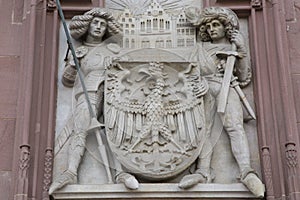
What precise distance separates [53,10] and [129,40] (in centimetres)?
89

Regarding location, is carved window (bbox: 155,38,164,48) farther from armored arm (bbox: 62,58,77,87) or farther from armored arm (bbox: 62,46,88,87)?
armored arm (bbox: 62,58,77,87)

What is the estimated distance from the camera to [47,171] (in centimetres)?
831

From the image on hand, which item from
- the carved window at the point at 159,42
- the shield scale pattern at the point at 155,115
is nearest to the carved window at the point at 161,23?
the carved window at the point at 159,42

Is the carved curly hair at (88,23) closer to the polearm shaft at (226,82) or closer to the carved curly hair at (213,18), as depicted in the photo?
the carved curly hair at (213,18)

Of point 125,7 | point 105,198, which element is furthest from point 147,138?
point 125,7

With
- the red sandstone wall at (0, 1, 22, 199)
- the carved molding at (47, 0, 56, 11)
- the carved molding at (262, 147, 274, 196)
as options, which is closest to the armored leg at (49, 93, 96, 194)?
the red sandstone wall at (0, 1, 22, 199)

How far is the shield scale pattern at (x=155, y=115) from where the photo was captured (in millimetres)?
8289

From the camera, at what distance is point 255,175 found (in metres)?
8.20

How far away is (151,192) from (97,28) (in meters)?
1.99

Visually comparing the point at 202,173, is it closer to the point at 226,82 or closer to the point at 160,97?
the point at 160,97

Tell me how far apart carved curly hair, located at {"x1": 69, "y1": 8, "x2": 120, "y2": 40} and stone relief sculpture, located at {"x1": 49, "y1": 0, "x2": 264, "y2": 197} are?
0.01 meters

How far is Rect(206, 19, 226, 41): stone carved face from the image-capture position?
915 centimetres

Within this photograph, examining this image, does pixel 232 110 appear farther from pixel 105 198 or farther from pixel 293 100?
pixel 105 198

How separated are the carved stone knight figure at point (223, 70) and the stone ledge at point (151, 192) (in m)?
0.09
